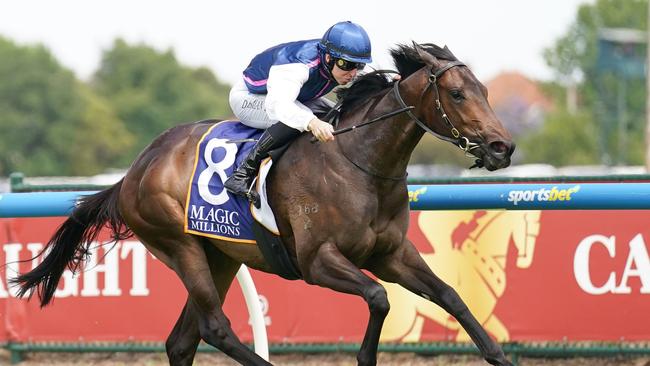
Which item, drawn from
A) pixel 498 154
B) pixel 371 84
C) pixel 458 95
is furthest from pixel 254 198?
pixel 498 154

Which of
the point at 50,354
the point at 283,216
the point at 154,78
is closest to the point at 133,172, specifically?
the point at 283,216

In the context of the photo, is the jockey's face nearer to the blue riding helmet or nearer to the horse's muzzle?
the blue riding helmet

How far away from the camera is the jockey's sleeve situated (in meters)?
5.98

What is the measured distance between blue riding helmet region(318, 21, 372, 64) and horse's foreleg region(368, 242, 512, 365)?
3.34 ft

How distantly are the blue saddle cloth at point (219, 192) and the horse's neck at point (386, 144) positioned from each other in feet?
Result: 2.27

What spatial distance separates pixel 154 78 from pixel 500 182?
8845 centimetres

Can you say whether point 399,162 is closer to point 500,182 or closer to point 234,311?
point 500,182

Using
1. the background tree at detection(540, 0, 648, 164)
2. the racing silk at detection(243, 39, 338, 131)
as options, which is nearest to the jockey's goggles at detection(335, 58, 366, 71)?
the racing silk at detection(243, 39, 338, 131)

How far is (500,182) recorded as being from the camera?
8.07 metres

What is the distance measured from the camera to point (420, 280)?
6.08 m

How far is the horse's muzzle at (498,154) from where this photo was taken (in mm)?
5500

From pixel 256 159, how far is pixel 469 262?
223 centimetres

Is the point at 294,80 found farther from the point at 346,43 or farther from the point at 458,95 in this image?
the point at 458,95

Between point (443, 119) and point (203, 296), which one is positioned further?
point (203, 296)
